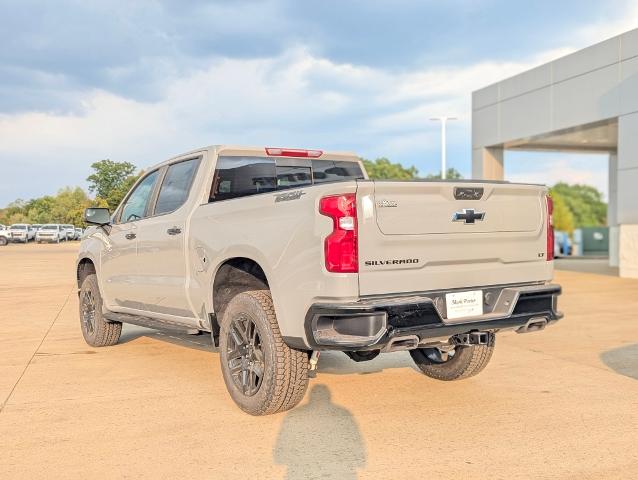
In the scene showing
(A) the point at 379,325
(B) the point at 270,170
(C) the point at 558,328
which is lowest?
(C) the point at 558,328

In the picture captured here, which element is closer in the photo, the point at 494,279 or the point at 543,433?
the point at 543,433

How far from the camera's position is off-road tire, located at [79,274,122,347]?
306 inches

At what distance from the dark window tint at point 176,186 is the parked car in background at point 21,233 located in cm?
5494

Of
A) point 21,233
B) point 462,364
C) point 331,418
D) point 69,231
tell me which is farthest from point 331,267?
point 69,231

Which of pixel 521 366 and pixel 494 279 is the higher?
pixel 494 279

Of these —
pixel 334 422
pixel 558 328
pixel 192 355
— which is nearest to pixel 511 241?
pixel 334 422

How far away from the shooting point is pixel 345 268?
419 centimetres

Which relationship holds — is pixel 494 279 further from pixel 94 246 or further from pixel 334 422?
pixel 94 246

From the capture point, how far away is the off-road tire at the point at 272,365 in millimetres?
4703

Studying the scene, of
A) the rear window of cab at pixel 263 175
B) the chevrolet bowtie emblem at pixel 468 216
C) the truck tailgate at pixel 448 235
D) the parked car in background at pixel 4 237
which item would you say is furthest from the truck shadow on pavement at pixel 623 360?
the parked car in background at pixel 4 237

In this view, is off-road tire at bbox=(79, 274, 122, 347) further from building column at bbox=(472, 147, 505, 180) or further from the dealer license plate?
building column at bbox=(472, 147, 505, 180)

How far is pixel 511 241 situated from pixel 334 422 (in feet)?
5.87

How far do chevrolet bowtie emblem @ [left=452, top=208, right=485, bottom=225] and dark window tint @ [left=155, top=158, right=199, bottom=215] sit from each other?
8.36 ft

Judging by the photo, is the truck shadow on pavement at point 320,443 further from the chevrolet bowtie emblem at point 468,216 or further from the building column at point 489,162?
the building column at point 489,162
